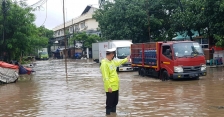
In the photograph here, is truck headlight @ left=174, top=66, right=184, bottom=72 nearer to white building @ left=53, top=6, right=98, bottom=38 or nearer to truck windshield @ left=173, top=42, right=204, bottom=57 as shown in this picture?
truck windshield @ left=173, top=42, right=204, bottom=57

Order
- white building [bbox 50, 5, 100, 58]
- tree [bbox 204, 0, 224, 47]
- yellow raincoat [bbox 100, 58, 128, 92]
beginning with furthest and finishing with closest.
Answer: white building [bbox 50, 5, 100, 58], tree [bbox 204, 0, 224, 47], yellow raincoat [bbox 100, 58, 128, 92]

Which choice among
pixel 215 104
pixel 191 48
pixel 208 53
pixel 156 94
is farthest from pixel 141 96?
pixel 208 53

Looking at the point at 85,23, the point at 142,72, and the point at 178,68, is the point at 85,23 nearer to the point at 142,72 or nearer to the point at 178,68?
the point at 142,72

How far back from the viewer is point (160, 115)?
27.0 ft

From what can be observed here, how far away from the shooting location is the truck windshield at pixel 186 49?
52.3 feet

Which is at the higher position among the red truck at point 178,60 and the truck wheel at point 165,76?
the red truck at point 178,60

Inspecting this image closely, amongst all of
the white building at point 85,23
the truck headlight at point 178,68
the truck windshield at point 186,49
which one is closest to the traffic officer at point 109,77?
the truck headlight at point 178,68

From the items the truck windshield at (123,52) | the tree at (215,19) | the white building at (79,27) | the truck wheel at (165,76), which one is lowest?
the truck wheel at (165,76)

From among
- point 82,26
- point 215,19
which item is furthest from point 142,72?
point 82,26

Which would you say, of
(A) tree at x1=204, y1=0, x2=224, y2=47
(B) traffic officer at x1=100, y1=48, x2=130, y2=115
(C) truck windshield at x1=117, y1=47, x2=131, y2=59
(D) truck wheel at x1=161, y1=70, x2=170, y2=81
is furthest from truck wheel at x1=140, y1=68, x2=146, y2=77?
(B) traffic officer at x1=100, y1=48, x2=130, y2=115

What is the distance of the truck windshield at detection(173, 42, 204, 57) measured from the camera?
52.3ft

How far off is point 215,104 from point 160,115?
2.23m

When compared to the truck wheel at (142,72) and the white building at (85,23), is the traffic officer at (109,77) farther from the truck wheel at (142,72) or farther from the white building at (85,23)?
the white building at (85,23)

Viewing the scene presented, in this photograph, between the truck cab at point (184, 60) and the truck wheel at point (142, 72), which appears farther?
the truck wheel at point (142, 72)
